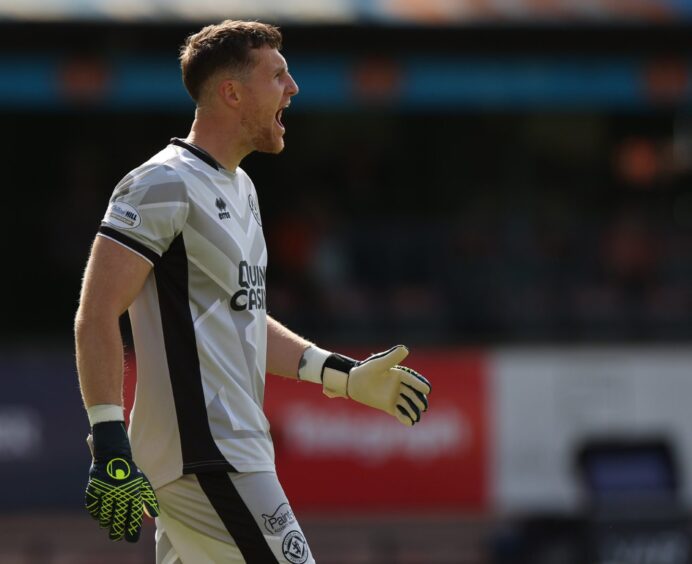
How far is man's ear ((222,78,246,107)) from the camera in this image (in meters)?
4.33

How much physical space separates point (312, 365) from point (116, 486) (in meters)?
1.01

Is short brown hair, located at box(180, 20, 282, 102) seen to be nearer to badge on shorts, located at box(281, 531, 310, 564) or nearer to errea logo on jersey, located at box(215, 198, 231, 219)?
errea logo on jersey, located at box(215, 198, 231, 219)

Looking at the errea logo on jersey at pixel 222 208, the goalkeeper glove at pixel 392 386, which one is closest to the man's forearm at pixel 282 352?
the goalkeeper glove at pixel 392 386

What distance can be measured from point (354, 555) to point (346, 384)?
6997 millimetres

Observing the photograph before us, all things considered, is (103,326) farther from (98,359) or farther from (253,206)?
(253,206)

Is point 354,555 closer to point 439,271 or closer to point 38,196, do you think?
point 439,271

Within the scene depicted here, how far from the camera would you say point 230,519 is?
4.14 metres

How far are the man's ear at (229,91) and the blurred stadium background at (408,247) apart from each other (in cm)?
703

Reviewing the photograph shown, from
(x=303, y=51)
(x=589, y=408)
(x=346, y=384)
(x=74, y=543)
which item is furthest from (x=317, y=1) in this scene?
(x=346, y=384)

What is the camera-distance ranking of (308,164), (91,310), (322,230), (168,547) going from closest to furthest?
(91,310) → (168,547) → (322,230) → (308,164)

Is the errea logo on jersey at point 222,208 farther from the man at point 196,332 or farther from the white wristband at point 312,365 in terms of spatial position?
the white wristband at point 312,365

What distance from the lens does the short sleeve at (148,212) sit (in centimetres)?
401

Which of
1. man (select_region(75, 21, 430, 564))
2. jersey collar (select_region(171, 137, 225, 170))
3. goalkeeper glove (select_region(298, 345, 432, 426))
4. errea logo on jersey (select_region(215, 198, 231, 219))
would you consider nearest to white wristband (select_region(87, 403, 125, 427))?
man (select_region(75, 21, 430, 564))

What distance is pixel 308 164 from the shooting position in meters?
14.0
